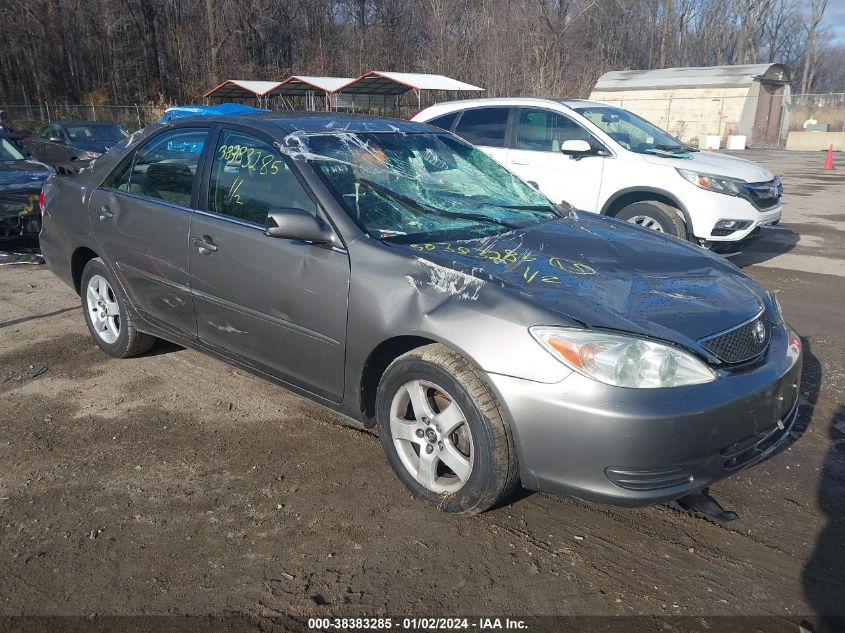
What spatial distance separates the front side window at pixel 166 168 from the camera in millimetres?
4055

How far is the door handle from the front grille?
8.25 ft

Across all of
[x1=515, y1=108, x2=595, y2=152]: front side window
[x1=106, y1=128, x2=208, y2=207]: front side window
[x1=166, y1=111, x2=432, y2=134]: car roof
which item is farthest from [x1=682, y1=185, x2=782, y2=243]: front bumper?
[x1=106, y1=128, x2=208, y2=207]: front side window

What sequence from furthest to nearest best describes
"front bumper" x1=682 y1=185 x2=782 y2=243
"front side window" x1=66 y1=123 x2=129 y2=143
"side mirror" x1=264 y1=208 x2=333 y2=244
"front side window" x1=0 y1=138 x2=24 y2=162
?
"front side window" x1=66 y1=123 x2=129 y2=143 → "front side window" x1=0 y1=138 x2=24 y2=162 → "front bumper" x1=682 y1=185 x2=782 y2=243 → "side mirror" x1=264 y1=208 x2=333 y2=244

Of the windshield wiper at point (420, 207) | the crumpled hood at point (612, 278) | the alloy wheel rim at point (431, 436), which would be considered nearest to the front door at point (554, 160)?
the crumpled hood at point (612, 278)

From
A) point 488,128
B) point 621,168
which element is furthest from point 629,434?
point 488,128

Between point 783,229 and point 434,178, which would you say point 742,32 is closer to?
point 783,229

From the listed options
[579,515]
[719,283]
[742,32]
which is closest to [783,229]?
[719,283]

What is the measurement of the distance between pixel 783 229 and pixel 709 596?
9.30 m

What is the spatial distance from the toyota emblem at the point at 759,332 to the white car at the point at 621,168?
4342 millimetres

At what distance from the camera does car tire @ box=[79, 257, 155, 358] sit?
15.2ft

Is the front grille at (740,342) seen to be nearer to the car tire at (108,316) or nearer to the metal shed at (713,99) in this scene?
the car tire at (108,316)

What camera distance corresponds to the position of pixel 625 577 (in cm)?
265

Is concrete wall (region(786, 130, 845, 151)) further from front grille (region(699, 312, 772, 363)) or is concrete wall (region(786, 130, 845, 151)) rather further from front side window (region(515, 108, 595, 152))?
front grille (region(699, 312, 772, 363))

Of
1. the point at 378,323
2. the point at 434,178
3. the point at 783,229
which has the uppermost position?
the point at 434,178
